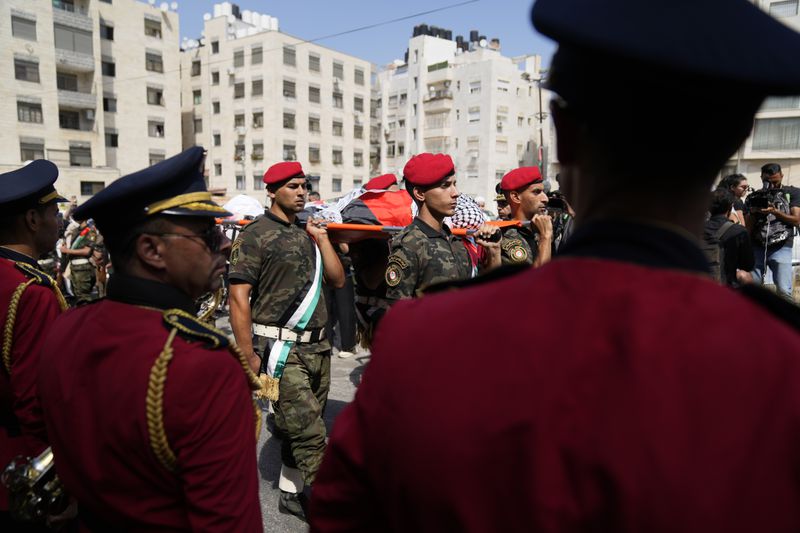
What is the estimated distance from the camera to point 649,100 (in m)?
0.78

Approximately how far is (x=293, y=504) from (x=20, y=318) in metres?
2.21

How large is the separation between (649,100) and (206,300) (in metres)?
4.96

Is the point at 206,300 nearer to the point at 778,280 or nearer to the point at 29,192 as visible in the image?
the point at 29,192

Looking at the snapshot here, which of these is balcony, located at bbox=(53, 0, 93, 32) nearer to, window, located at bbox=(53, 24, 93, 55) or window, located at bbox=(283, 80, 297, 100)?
window, located at bbox=(53, 24, 93, 55)

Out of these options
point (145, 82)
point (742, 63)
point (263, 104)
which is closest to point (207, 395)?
point (742, 63)

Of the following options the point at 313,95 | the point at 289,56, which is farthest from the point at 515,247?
the point at 313,95

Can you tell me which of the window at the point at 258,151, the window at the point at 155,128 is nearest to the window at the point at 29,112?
the window at the point at 155,128

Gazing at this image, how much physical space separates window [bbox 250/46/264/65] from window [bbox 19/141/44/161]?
65.3ft

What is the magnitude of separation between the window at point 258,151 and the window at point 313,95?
651 centimetres

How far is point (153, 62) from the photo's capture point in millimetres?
44969


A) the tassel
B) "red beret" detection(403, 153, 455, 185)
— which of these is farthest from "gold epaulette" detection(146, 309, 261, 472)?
"red beret" detection(403, 153, 455, 185)

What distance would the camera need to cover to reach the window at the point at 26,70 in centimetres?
3644

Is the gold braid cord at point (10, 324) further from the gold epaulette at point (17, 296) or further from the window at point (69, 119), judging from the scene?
the window at point (69, 119)

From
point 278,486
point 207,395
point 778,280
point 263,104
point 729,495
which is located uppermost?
point 263,104
